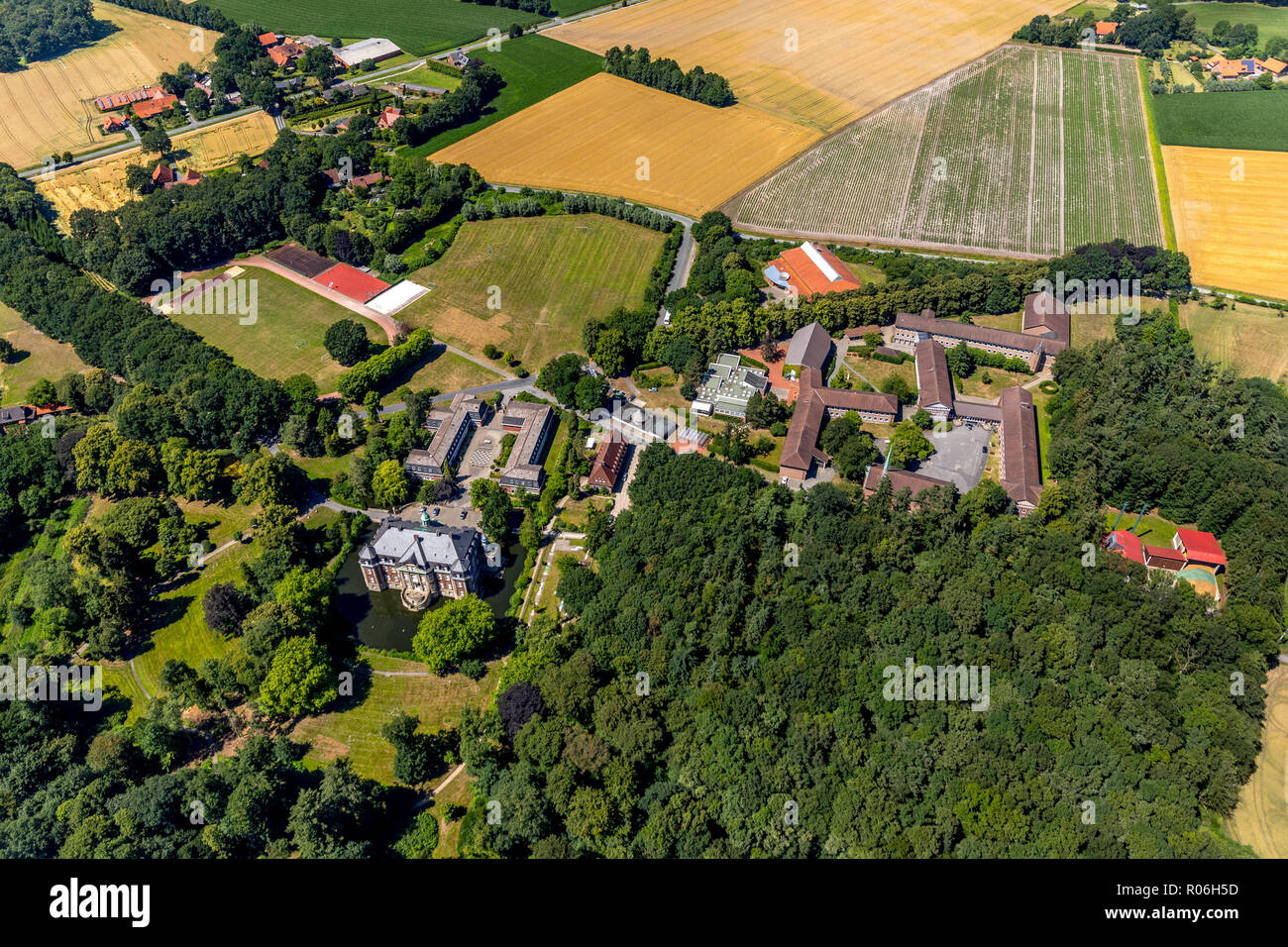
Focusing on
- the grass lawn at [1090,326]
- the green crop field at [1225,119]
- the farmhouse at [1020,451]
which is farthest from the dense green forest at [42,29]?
the green crop field at [1225,119]

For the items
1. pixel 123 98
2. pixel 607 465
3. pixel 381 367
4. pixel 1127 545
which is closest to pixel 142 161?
pixel 123 98

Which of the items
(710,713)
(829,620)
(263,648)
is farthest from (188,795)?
(829,620)

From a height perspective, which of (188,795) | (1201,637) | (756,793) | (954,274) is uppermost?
(954,274)

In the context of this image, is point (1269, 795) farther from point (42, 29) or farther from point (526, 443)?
point (42, 29)

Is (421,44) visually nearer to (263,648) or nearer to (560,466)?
(560,466)

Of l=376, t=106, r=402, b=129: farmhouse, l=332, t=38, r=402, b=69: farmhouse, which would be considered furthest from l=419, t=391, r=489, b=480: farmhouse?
l=332, t=38, r=402, b=69: farmhouse
